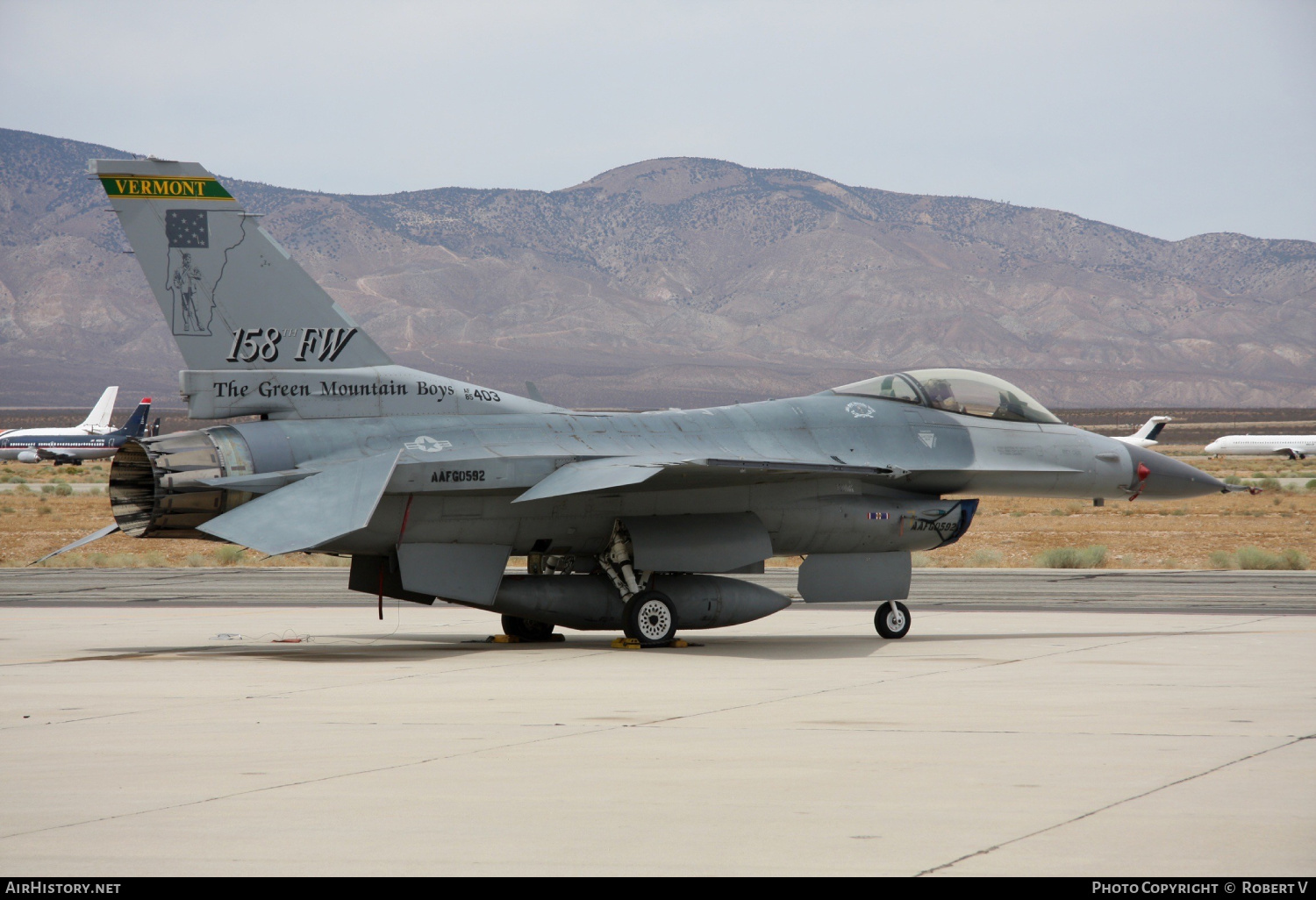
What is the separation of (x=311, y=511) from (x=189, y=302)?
2991mm

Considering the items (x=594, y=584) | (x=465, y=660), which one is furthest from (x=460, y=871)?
(x=594, y=584)

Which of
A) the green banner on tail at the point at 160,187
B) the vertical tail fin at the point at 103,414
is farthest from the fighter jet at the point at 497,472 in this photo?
the vertical tail fin at the point at 103,414

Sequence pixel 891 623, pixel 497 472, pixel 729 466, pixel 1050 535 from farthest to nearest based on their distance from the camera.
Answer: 1. pixel 1050 535
2. pixel 891 623
3. pixel 497 472
4. pixel 729 466

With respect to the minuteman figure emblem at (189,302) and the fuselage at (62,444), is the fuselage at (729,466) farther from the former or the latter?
the fuselage at (62,444)

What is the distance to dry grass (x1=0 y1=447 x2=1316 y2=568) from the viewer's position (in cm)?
3450

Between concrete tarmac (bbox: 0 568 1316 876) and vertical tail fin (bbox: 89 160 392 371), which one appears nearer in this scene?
concrete tarmac (bbox: 0 568 1316 876)

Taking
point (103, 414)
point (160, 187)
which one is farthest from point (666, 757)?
point (103, 414)

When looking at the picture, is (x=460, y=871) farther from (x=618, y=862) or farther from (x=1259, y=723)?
(x=1259, y=723)

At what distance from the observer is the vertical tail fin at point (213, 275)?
14562 mm

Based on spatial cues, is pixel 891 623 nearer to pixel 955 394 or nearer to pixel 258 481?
pixel 955 394

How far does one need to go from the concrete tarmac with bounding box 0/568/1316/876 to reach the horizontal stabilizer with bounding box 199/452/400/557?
128 centimetres

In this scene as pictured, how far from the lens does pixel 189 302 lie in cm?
1465

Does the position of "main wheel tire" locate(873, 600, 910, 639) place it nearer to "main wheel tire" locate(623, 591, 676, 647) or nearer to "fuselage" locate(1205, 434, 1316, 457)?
"main wheel tire" locate(623, 591, 676, 647)

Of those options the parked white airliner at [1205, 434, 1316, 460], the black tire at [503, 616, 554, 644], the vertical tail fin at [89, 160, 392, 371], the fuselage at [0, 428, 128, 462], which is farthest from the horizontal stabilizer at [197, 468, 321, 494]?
the parked white airliner at [1205, 434, 1316, 460]
